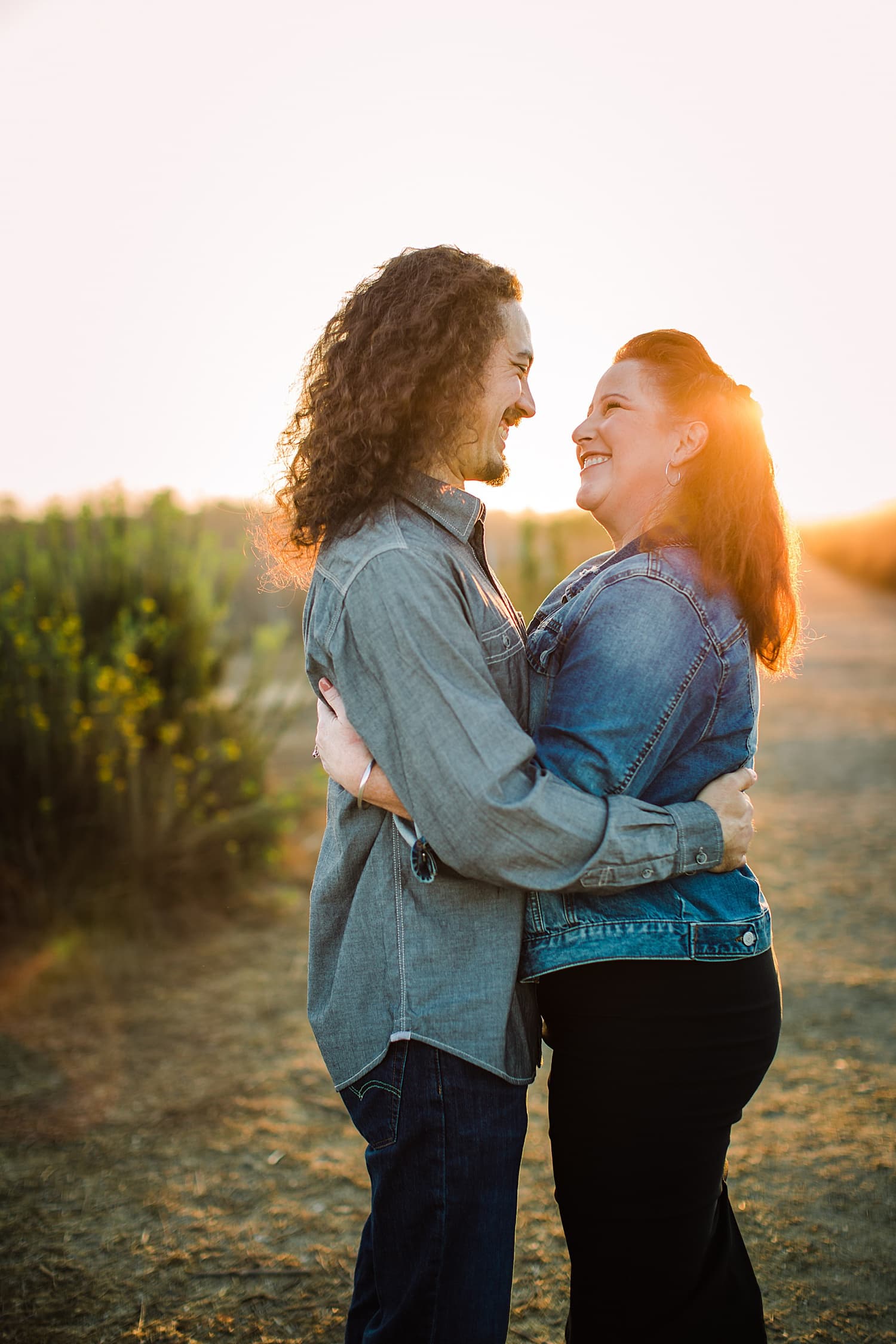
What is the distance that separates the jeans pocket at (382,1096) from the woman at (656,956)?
268 mm

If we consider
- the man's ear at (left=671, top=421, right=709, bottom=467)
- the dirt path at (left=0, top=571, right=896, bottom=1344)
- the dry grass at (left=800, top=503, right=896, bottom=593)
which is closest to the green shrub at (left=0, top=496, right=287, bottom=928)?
the dirt path at (left=0, top=571, right=896, bottom=1344)

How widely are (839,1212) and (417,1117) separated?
2013 millimetres

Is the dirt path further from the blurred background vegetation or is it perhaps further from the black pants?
the black pants

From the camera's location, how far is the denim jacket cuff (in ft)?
4.98

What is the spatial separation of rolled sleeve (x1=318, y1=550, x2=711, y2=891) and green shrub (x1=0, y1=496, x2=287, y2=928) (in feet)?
10.4

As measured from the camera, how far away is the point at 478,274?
162cm

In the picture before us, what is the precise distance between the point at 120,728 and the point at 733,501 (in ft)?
11.5

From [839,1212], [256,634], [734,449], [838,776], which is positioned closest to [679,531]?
[734,449]

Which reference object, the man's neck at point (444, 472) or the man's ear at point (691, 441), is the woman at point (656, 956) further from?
the man's neck at point (444, 472)

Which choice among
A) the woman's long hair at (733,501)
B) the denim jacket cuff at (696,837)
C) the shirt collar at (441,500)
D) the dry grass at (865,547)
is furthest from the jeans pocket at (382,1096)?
the dry grass at (865,547)

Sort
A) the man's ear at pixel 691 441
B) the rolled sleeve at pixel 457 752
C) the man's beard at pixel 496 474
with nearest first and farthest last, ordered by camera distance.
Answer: the rolled sleeve at pixel 457 752
the man's beard at pixel 496 474
the man's ear at pixel 691 441

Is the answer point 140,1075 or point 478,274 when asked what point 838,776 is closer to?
point 140,1075

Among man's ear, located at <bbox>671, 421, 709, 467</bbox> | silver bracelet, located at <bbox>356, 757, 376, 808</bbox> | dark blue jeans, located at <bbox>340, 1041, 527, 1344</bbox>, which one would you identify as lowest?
dark blue jeans, located at <bbox>340, 1041, 527, 1344</bbox>

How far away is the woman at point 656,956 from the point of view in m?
1.53
